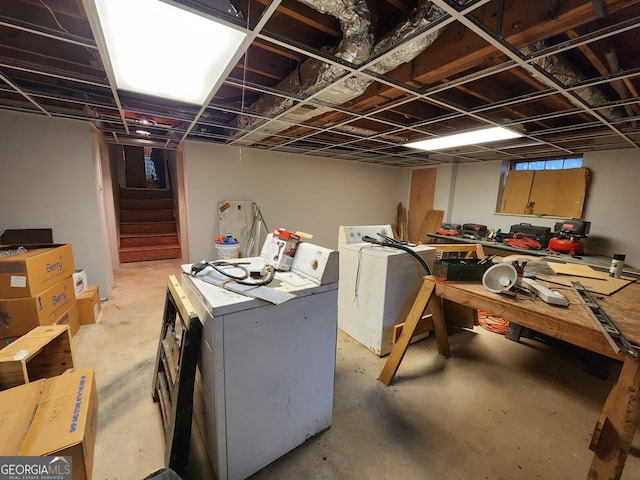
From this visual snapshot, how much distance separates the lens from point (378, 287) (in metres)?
2.24

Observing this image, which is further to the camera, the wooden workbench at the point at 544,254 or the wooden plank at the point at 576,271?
the wooden workbench at the point at 544,254

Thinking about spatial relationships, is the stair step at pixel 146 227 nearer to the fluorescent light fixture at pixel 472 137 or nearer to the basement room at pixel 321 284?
the basement room at pixel 321 284

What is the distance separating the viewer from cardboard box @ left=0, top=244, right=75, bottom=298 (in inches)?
78.6

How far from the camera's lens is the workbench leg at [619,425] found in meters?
1.02

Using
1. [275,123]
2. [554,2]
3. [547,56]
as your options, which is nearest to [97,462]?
[275,123]

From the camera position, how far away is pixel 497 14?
1217 millimetres

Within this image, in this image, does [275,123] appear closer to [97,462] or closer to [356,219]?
[97,462]

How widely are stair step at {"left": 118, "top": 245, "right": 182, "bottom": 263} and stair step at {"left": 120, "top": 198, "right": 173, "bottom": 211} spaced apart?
1547 mm

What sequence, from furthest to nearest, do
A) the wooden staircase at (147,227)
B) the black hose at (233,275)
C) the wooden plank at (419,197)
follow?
the wooden plank at (419,197) < the wooden staircase at (147,227) < the black hose at (233,275)

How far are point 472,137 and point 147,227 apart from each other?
6.56 meters

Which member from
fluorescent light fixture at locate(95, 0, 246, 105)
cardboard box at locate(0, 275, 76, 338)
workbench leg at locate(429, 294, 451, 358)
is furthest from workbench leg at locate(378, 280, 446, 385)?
A: cardboard box at locate(0, 275, 76, 338)

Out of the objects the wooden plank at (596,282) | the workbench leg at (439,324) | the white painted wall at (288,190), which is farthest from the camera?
the white painted wall at (288,190)

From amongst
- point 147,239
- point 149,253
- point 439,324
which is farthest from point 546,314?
point 147,239

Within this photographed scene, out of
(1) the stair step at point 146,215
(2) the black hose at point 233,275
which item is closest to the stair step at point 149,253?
(1) the stair step at point 146,215
